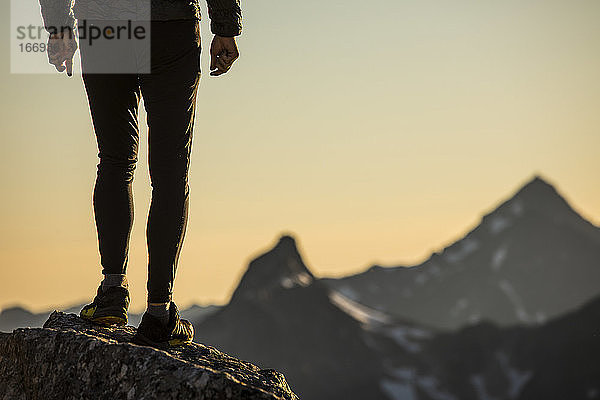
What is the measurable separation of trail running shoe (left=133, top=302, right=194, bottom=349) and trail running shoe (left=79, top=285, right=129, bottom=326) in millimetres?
583

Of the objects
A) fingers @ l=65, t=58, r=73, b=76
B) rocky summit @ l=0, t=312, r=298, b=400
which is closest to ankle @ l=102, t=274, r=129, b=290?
rocky summit @ l=0, t=312, r=298, b=400

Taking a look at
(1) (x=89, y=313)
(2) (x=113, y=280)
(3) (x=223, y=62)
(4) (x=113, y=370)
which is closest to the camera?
(4) (x=113, y=370)

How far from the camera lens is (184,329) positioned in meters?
7.08

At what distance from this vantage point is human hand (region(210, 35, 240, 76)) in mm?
6551

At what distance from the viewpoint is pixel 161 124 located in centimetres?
645

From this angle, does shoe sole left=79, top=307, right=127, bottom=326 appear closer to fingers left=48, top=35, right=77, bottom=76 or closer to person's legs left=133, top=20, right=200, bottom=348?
person's legs left=133, top=20, right=200, bottom=348

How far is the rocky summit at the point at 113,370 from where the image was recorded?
545cm

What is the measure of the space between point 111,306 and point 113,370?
4.71ft

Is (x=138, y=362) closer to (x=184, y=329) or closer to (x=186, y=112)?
(x=184, y=329)

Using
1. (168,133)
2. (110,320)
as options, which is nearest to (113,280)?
(110,320)

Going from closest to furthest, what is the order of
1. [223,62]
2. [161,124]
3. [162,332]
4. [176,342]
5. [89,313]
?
1. [161,124]
2. [223,62]
3. [162,332]
4. [176,342]
5. [89,313]

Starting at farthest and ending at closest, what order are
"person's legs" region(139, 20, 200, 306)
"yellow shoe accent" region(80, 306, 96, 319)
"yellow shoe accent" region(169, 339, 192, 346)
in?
"yellow shoe accent" region(80, 306, 96, 319) → "yellow shoe accent" region(169, 339, 192, 346) → "person's legs" region(139, 20, 200, 306)

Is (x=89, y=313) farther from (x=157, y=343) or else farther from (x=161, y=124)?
(x=161, y=124)

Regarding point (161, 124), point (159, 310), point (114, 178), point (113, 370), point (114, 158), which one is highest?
point (161, 124)
